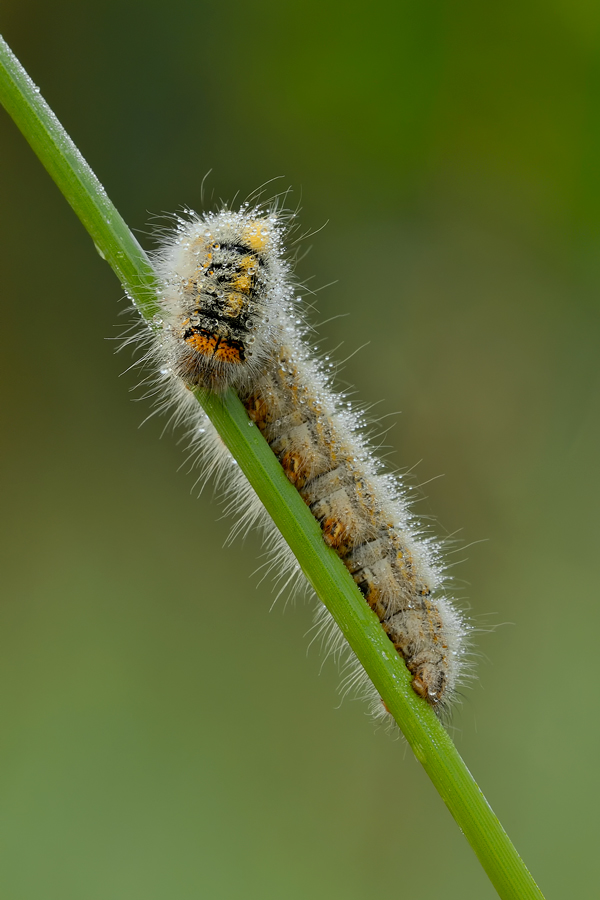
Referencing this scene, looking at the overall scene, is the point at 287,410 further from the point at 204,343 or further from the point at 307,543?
the point at 307,543

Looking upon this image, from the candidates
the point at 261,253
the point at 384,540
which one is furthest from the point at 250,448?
the point at 384,540

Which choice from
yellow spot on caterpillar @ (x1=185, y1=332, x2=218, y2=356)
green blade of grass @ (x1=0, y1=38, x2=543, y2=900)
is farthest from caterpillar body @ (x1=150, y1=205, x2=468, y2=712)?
green blade of grass @ (x1=0, y1=38, x2=543, y2=900)

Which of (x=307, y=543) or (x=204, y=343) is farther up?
(x=204, y=343)

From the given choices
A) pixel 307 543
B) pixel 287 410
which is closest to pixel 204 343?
pixel 287 410

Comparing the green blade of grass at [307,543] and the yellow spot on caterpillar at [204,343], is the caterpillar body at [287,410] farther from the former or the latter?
the green blade of grass at [307,543]

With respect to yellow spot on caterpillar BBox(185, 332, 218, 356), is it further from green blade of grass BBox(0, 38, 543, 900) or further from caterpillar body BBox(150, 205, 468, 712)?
green blade of grass BBox(0, 38, 543, 900)

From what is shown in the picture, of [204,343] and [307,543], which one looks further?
[204,343]

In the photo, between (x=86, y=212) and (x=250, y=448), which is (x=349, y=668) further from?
(x=86, y=212)
